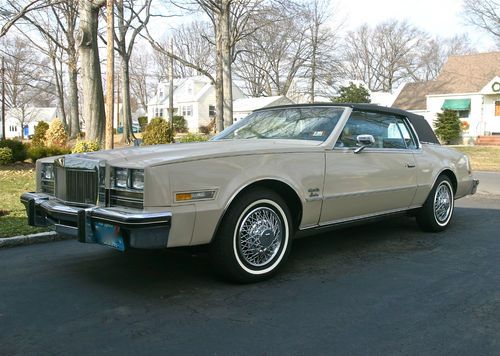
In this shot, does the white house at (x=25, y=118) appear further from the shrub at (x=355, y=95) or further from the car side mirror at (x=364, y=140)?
the car side mirror at (x=364, y=140)

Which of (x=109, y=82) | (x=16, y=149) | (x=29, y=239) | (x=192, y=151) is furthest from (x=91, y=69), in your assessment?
(x=192, y=151)

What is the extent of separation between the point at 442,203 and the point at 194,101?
53.2 metres

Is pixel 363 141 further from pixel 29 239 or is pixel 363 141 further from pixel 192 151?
pixel 29 239

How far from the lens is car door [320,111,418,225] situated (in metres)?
4.98

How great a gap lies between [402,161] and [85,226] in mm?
Answer: 3602

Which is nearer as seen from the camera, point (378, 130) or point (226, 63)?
point (378, 130)

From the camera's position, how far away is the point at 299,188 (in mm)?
4605

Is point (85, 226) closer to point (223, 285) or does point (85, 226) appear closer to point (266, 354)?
point (223, 285)

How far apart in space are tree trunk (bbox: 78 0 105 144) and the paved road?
35.9ft

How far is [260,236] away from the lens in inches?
172

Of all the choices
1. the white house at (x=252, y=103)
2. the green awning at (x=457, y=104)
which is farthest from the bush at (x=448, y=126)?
the white house at (x=252, y=103)

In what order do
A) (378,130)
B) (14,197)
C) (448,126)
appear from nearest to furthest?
(378,130) → (14,197) → (448,126)

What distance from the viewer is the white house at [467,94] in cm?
3072

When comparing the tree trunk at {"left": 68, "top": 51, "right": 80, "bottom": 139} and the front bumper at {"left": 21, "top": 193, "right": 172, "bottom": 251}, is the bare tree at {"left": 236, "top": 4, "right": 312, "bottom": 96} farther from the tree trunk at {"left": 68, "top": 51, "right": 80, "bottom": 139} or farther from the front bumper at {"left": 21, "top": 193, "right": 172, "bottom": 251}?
the front bumper at {"left": 21, "top": 193, "right": 172, "bottom": 251}
